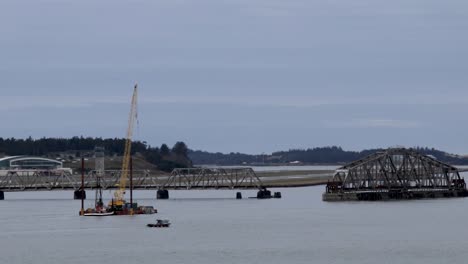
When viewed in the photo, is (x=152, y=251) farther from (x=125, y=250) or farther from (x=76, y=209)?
(x=76, y=209)

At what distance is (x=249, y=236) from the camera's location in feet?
408

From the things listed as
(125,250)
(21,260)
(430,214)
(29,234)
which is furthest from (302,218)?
(21,260)

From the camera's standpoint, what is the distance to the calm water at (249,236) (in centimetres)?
10438

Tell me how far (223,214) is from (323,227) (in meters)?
32.2

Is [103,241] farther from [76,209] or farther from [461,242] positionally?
[76,209]

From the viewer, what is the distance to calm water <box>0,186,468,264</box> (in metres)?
104

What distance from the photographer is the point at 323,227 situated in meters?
136

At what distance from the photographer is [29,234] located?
431 feet

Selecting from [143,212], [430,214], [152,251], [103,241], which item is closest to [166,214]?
[143,212]

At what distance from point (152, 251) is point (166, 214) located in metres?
57.6

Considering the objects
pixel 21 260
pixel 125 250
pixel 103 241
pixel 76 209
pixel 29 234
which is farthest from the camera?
pixel 76 209

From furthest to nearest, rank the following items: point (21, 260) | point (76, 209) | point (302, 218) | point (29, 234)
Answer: point (76, 209) < point (302, 218) < point (29, 234) < point (21, 260)

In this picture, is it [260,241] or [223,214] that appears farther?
[223,214]

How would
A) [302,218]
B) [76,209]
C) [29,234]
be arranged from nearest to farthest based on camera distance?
1. [29,234]
2. [302,218]
3. [76,209]
